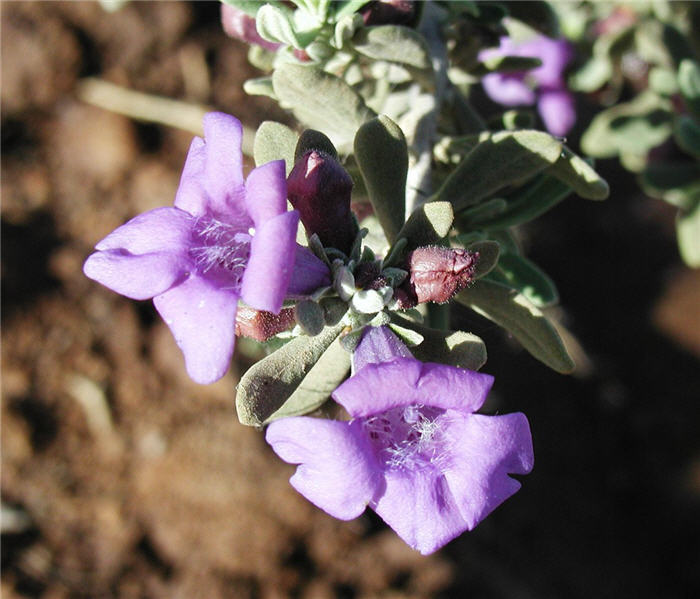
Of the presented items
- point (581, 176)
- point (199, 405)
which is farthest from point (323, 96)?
point (199, 405)

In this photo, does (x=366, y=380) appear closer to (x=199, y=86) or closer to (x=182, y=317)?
(x=182, y=317)

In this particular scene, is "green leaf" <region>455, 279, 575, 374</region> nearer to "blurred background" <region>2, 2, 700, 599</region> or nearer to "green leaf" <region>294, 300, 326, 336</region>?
"green leaf" <region>294, 300, 326, 336</region>

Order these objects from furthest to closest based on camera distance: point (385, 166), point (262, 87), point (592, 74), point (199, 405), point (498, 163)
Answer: point (199, 405) < point (592, 74) < point (262, 87) < point (498, 163) < point (385, 166)

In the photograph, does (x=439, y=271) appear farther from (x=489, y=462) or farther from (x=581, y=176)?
(x=581, y=176)

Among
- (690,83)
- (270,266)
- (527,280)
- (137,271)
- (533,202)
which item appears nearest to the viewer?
(270,266)

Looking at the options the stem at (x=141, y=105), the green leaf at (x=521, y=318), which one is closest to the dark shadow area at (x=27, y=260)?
the stem at (x=141, y=105)

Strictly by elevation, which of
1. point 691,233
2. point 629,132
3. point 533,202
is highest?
point 533,202

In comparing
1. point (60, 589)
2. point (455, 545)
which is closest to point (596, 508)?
point (455, 545)
